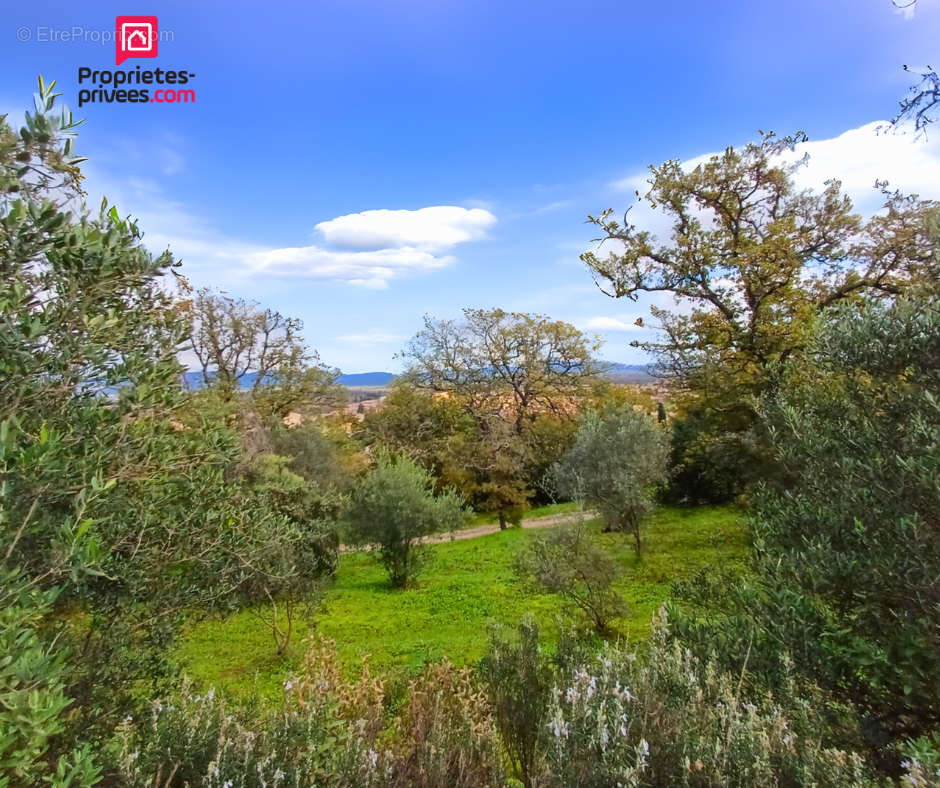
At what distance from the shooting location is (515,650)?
20.9ft

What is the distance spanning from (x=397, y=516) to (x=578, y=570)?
841 centimetres

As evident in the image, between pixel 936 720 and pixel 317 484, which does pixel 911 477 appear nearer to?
pixel 936 720

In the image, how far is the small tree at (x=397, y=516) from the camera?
755 inches

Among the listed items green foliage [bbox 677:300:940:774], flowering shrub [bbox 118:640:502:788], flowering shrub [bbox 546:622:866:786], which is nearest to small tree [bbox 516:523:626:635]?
flowering shrub [bbox 118:640:502:788]

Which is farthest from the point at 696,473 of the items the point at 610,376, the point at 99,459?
the point at 99,459

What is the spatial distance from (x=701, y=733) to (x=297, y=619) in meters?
13.7

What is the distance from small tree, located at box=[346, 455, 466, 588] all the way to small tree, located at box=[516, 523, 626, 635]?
6.88m

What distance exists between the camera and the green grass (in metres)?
12.4

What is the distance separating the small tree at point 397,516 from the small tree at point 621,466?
17.5 feet

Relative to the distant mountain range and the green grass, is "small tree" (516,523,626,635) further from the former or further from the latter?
the distant mountain range

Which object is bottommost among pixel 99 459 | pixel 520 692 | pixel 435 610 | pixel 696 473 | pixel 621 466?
pixel 435 610

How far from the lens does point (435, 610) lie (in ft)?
54.6

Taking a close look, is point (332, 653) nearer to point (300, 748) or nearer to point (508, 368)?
point (300, 748)

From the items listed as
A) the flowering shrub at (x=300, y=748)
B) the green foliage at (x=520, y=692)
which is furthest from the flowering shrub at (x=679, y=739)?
the green foliage at (x=520, y=692)
